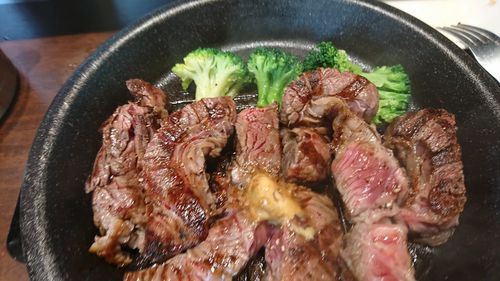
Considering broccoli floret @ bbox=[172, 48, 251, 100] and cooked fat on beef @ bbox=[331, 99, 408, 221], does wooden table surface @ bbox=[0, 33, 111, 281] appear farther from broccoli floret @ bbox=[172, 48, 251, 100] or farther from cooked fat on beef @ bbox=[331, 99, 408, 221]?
cooked fat on beef @ bbox=[331, 99, 408, 221]

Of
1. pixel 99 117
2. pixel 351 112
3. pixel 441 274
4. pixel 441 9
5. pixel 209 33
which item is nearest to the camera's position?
pixel 441 274

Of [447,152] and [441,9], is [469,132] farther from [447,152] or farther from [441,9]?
[441,9]

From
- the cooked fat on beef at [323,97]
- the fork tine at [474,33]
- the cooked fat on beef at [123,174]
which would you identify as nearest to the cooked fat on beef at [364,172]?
the cooked fat on beef at [323,97]

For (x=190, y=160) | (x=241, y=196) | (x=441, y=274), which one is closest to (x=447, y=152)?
(x=441, y=274)

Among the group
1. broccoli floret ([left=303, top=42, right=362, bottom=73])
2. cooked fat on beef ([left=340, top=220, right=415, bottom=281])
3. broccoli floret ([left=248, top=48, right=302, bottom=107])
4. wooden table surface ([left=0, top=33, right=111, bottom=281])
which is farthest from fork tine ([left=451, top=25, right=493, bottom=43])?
wooden table surface ([left=0, top=33, right=111, bottom=281])

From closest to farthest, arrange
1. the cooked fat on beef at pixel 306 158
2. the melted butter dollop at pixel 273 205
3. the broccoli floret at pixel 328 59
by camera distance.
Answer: the melted butter dollop at pixel 273 205 < the cooked fat on beef at pixel 306 158 < the broccoli floret at pixel 328 59

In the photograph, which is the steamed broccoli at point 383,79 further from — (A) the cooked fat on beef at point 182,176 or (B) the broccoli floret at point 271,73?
(A) the cooked fat on beef at point 182,176
